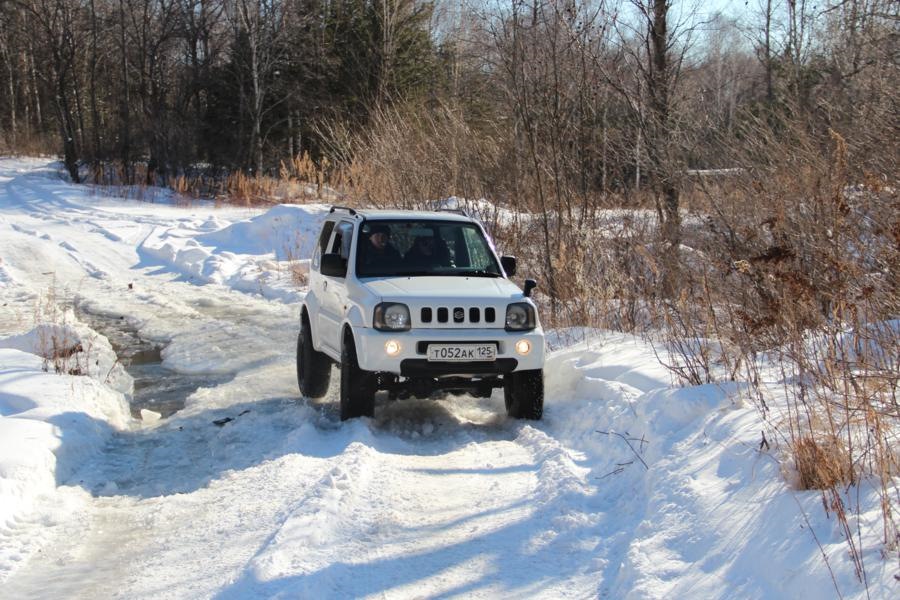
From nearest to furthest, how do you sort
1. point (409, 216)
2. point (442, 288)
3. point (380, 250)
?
point (442, 288) → point (380, 250) → point (409, 216)

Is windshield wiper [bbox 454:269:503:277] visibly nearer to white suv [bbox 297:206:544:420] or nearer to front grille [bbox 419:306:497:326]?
white suv [bbox 297:206:544:420]

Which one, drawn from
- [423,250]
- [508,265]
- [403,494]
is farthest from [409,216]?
[403,494]

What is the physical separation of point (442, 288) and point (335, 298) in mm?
1277

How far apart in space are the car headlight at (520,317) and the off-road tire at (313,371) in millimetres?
2203

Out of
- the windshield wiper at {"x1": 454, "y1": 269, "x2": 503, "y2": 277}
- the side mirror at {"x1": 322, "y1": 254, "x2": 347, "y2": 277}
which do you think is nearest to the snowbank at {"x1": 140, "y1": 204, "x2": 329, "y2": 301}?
the side mirror at {"x1": 322, "y1": 254, "x2": 347, "y2": 277}

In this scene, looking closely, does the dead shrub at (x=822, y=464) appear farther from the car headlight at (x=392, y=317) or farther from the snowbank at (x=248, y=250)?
the snowbank at (x=248, y=250)

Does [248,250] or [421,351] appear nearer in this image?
[421,351]

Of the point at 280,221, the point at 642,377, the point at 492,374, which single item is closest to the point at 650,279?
the point at 642,377

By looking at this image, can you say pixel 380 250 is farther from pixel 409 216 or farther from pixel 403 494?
pixel 403 494

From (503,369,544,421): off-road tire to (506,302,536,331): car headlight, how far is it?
0.39 metres

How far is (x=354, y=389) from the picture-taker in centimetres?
743

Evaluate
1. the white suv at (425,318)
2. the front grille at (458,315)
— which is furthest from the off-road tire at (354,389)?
the front grille at (458,315)

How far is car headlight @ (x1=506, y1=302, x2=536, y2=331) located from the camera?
24.3 feet

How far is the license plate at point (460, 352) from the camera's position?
723 centimetres
